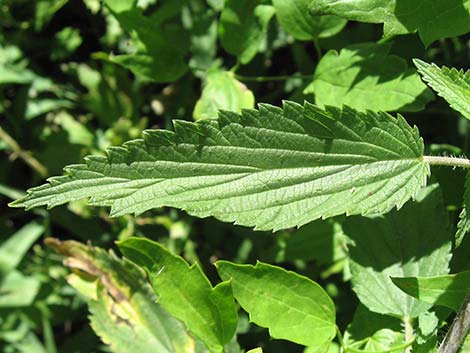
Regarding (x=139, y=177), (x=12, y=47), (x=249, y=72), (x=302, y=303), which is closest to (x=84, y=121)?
(x=12, y=47)

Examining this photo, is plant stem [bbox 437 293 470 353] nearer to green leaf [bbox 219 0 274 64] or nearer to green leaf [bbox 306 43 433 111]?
green leaf [bbox 306 43 433 111]

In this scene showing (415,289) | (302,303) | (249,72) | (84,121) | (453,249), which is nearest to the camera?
(415,289)

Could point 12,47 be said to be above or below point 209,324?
above

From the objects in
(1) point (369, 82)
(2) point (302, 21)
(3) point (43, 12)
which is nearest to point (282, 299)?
(1) point (369, 82)

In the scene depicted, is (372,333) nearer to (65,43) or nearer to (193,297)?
(193,297)

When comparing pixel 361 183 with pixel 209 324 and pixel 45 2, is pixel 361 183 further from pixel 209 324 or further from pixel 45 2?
pixel 45 2

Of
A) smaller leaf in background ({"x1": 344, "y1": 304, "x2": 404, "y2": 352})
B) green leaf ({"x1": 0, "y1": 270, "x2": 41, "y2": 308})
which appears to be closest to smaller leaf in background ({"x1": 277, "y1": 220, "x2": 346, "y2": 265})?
smaller leaf in background ({"x1": 344, "y1": 304, "x2": 404, "y2": 352})
